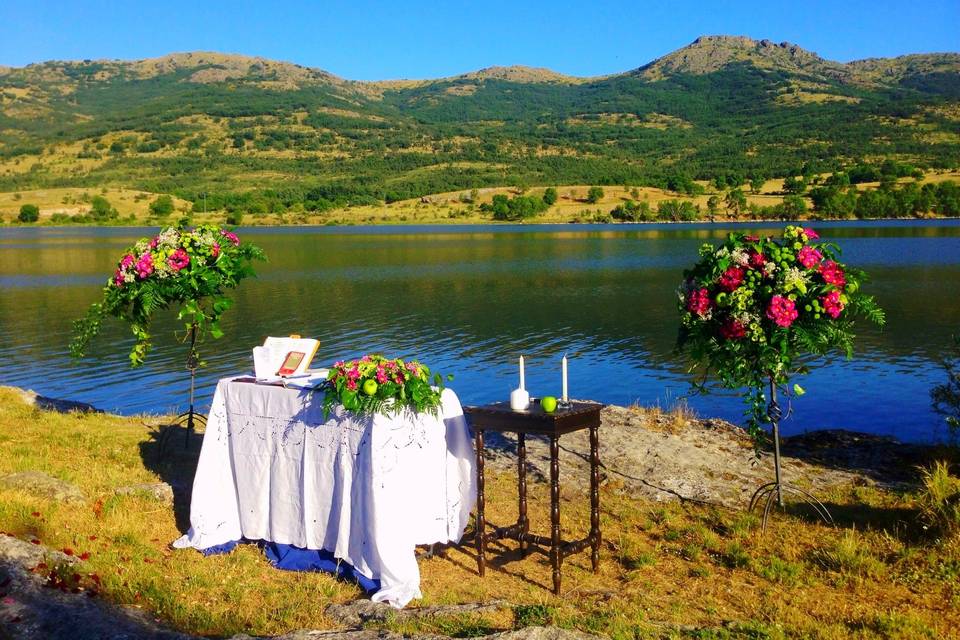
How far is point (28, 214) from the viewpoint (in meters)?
116

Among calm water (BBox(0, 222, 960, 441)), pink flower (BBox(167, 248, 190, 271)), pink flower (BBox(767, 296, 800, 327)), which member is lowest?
calm water (BBox(0, 222, 960, 441))

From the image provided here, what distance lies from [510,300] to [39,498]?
27.9 m

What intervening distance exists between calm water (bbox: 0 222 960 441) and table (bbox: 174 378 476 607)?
10.3 meters

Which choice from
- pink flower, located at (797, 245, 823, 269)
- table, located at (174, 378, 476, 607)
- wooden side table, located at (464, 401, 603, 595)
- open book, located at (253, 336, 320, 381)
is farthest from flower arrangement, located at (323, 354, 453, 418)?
pink flower, located at (797, 245, 823, 269)

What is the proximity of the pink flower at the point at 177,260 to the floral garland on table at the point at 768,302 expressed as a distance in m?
5.49

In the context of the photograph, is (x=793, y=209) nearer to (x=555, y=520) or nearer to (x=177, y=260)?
(x=177, y=260)

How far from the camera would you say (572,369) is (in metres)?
22.4

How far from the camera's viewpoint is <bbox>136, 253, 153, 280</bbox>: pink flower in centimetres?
999

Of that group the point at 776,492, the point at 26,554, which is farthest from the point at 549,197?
the point at 26,554

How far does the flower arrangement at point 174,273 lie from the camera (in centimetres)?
1003

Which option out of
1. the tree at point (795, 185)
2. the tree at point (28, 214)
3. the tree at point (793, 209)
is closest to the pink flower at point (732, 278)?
the tree at point (793, 209)

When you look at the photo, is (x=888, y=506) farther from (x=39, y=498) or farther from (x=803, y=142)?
(x=803, y=142)

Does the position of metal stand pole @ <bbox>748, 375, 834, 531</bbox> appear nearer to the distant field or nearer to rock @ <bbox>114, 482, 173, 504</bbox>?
rock @ <bbox>114, 482, 173, 504</bbox>

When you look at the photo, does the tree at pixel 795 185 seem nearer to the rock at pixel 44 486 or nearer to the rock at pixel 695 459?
the rock at pixel 695 459
